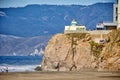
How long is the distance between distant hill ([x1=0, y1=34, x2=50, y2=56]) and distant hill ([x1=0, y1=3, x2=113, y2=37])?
0.74ft

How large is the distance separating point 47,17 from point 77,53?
8.08 feet

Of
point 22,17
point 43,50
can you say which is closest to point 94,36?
point 43,50

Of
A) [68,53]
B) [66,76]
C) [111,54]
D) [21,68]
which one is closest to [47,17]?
[68,53]

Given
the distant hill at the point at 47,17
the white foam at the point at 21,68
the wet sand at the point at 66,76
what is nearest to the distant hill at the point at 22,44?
the distant hill at the point at 47,17

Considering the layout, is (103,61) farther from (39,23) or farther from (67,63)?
(39,23)

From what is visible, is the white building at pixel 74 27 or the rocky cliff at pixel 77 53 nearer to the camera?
the rocky cliff at pixel 77 53

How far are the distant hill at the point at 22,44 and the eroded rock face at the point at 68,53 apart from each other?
0.83 metres

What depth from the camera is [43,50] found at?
17031mm

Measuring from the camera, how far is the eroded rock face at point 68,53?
53.9ft

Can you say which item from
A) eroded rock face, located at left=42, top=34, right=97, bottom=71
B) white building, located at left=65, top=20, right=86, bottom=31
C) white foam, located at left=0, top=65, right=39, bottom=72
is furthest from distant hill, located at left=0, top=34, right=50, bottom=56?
white building, located at left=65, top=20, right=86, bottom=31

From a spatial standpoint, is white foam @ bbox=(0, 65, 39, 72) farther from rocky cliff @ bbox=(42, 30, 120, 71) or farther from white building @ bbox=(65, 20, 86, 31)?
white building @ bbox=(65, 20, 86, 31)

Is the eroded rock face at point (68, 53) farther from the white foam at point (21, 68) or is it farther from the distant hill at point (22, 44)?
the distant hill at point (22, 44)

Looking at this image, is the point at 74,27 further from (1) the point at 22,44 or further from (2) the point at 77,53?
(1) the point at 22,44

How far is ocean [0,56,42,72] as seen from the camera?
16.7 meters
